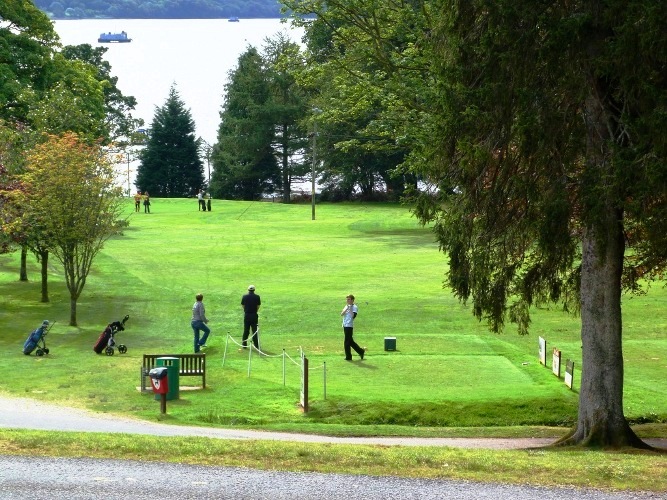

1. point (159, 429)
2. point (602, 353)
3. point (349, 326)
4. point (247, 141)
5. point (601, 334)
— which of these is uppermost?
point (247, 141)

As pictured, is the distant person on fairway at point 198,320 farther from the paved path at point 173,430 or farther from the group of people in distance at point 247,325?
the paved path at point 173,430

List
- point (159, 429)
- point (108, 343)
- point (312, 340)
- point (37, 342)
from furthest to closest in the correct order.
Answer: point (312, 340) → point (108, 343) → point (37, 342) → point (159, 429)

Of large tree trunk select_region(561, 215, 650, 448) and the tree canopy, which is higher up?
the tree canopy

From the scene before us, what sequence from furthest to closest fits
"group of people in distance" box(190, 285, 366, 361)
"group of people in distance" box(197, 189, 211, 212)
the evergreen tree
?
the evergreen tree < "group of people in distance" box(197, 189, 211, 212) < "group of people in distance" box(190, 285, 366, 361)

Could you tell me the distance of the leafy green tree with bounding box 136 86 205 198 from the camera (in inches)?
4210

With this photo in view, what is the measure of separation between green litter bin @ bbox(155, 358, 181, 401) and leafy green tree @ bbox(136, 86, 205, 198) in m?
84.6

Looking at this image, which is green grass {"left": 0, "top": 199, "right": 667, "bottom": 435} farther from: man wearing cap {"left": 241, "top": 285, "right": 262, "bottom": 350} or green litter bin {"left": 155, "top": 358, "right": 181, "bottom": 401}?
man wearing cap {"left": 241, "top": 285, "right": 262, "bottom": 350}

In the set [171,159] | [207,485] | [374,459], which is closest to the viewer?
[207,485]

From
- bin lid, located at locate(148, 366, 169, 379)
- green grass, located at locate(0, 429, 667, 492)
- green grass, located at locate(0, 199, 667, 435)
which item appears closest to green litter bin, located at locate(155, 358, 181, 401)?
green grass, located at locate(0, 199, 667, 435)

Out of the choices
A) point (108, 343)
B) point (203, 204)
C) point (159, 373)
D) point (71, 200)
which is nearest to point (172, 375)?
point (159, 373)

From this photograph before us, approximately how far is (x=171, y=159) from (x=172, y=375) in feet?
284

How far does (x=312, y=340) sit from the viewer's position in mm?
31359

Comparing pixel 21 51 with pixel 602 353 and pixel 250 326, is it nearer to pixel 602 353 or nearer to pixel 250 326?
pixel 250 326

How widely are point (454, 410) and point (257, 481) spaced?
11.0m
